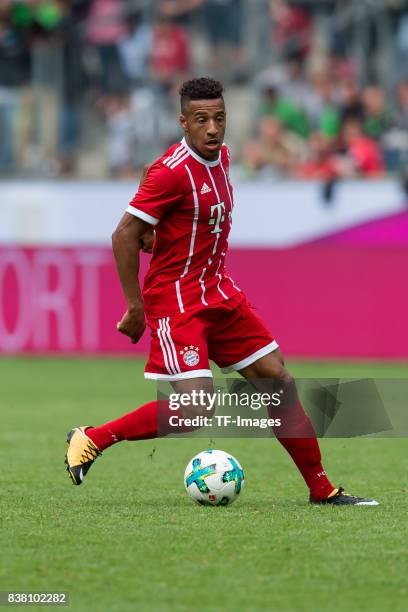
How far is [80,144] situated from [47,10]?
2174mm

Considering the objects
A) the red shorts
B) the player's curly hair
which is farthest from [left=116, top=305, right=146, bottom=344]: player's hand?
the player's curly hair

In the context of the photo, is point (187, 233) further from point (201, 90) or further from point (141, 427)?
point (141, 427)

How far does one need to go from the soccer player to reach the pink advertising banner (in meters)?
10.7

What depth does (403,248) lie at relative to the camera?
17.7 metres

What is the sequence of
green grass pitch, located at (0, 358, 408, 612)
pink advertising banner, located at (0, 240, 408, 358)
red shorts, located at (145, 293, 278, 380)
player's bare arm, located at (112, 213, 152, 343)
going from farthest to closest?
pink advertising banner, located at (0, 240, 408, 358)
red shorts, located at (145, 293, 278, 380)
player's bare arm, located at (112, 213, 152, 343)
green grass pitch, located at (0, 358, 408, 612)

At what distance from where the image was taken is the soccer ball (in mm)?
6758

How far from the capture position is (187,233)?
6.71m

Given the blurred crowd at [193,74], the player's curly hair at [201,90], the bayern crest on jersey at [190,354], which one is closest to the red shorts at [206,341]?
the bayern crest on jersey at [190,354]

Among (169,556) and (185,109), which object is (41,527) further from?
(185,109)

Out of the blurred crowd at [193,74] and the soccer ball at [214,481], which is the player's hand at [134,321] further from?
the blurred crowd at [193,74]

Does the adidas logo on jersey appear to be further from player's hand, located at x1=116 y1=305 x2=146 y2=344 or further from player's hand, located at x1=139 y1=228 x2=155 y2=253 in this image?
player's hand, located at x1=116 y1=305 x2=146 y2=344

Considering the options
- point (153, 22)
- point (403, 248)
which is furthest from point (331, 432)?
point (153, 22)

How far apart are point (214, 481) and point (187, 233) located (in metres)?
1.24

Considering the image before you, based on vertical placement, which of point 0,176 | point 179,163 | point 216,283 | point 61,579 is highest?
point 0,176
